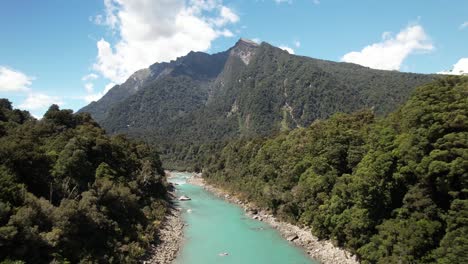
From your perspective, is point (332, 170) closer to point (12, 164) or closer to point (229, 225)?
point (229, 225)

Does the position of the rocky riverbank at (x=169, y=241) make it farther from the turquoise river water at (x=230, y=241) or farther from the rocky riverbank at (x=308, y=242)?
the rocky riverbank at (x=308, y=242)

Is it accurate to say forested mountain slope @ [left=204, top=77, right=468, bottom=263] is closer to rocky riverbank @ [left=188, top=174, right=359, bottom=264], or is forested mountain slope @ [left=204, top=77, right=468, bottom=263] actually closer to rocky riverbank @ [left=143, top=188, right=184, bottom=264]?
rocky riverbank @ [left=188, top=174, right=359, bottom=264]

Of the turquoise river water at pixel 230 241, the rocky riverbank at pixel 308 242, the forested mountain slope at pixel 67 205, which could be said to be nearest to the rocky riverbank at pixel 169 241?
the turquoise river water at pixel 230 241

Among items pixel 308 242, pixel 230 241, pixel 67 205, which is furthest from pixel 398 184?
pixel 67 205

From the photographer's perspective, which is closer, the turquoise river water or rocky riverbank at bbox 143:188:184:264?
rocky riverbank at bbox 143:188:184:264

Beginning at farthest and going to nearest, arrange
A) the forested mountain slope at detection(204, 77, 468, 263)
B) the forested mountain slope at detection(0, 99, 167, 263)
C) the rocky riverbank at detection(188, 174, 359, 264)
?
the rocky riverbank at detection(188, 174, 359, 264) < the forested mountain slope at detection(204, 77, 468, 263) < the forested mountain slope at detection(0, 99, 167, 263)

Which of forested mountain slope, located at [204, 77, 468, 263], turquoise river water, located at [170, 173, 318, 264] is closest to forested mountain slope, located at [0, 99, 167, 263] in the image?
turquoise river water, located at [170, 173, 318, 264]
